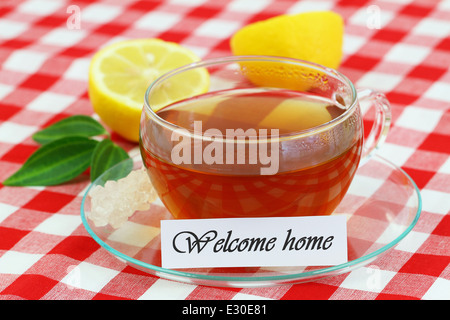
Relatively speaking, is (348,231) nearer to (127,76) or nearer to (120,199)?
(120,199)

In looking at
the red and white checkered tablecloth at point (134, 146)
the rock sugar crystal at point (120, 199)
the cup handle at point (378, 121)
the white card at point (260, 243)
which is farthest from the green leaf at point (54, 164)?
the cup handle at point (378, 121)

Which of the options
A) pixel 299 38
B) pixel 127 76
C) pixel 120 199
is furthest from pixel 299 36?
pixel 120 199

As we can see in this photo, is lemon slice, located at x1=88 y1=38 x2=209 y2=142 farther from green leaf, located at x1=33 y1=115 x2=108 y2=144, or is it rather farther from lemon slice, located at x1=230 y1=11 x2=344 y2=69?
lemon slice, located at x1=230 y1=11 x2=344 y2=69

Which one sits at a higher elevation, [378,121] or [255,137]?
[255,137]

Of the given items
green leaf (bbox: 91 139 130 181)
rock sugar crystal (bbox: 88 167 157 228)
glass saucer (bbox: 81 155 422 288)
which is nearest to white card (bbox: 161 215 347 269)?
glass saucer (bbox: 81 155 422 288)

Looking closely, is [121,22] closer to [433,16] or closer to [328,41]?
[328,41]

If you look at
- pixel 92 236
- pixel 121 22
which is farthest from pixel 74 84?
pixel 92 236
